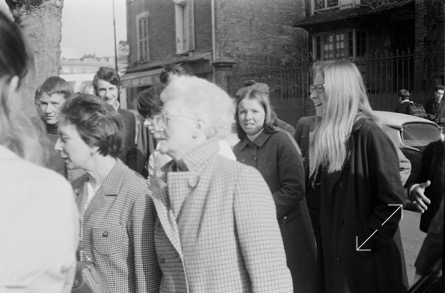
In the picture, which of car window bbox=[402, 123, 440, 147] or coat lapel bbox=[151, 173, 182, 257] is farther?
coat lapel bbox=[151, 173, 182, 257]

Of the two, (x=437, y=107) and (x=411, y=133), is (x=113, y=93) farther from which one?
(x=437, y=107)

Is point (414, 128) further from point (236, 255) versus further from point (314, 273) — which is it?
point (314, 273)

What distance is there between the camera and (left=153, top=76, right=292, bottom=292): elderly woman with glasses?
160 cm

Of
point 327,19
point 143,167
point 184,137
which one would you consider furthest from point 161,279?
point 143,167

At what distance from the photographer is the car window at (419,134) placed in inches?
58.2

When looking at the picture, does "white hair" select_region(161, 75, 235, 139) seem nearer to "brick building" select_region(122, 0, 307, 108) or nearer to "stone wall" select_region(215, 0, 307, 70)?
"brick building" select_region(122, 0, 307, 108)

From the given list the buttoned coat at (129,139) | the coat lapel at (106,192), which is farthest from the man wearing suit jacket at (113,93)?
the coat lapel at (106,192)

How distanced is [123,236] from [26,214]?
979 mm

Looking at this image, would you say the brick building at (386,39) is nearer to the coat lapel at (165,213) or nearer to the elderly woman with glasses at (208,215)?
the elderly woman with glasses at (208,215)

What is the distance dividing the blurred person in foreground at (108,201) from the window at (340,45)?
0.87m

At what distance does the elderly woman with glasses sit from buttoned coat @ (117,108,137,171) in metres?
1.40

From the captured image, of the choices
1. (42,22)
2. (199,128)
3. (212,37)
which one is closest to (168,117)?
(199,128)

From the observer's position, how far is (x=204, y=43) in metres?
3.17

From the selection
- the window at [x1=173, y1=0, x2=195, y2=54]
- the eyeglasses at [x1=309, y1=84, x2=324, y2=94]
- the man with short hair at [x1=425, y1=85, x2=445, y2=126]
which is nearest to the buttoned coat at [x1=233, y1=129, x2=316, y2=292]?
the eyeglasses at [x1=309, y1=84, x2=324, y2=94]
